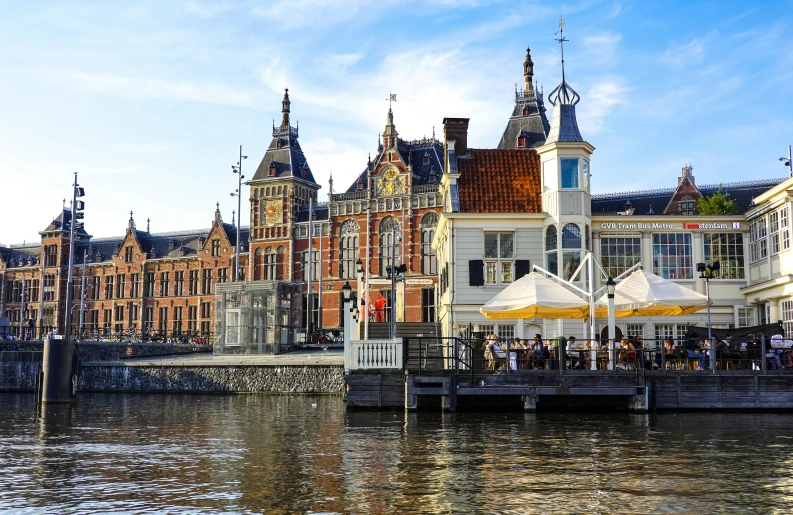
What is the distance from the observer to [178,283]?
75.8 meters

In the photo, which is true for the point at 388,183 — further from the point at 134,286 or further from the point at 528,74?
the point at 134,286

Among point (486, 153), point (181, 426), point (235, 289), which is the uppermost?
point (486, 153)

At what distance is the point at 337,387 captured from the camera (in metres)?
36.2

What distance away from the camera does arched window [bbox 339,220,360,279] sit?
62531 millimetres

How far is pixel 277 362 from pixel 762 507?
97.2 ft

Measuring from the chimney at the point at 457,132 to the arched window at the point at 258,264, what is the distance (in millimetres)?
35464

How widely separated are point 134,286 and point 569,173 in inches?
2252

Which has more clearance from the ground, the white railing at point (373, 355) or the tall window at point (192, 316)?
the tall window at point (192, 316)

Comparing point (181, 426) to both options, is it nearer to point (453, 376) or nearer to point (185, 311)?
point (453, 376)

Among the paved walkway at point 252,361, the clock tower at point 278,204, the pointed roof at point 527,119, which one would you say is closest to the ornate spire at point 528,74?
the pointed roof at point 527,119

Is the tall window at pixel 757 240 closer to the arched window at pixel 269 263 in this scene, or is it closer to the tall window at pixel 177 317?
the arched window at pixel 269 263

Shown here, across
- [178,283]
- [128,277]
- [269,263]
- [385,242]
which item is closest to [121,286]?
[128,277]

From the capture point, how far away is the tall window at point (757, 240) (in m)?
28.3

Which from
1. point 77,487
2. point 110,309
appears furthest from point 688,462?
point 110,309
